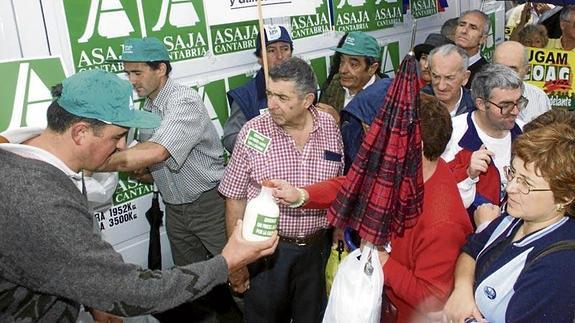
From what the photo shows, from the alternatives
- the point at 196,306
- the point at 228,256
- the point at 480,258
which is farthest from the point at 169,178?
the point at 480,258

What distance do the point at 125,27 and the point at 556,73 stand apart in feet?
12.2

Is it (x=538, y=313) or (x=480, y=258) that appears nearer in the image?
(x=538, y=313)

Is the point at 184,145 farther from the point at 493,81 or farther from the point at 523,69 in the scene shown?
the point at 523,69

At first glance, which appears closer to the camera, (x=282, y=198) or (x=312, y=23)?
(x=282, y=198)

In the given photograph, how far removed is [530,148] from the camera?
1.83 metres

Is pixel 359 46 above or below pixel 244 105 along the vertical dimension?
above

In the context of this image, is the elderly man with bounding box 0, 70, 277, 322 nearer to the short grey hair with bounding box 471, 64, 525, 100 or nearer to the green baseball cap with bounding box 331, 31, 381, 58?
the short grey hair with bounding box 471, 64, 525, 100

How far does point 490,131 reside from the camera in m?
3.14

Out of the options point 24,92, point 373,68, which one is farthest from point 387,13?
point 24,92

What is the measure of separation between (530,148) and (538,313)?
0.53 m

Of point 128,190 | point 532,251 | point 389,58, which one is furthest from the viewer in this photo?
point 389,58

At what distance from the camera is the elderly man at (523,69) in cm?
396

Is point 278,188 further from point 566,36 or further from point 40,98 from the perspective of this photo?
point 566,36

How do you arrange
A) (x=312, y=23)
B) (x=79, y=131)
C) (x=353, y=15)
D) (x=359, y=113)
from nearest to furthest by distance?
(x=79, y=131) < (x=359, y=113) < (x=312, y=23) < (x=353, y=15)
